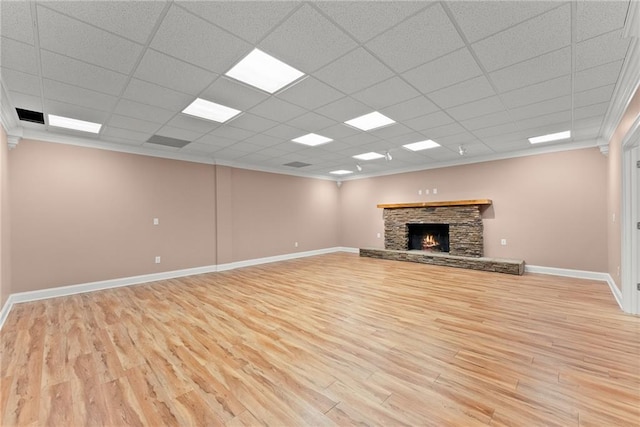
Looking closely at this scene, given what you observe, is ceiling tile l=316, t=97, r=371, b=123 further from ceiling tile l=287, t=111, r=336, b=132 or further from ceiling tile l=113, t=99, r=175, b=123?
ceiling tile l=113, t=99, r=175, b=123

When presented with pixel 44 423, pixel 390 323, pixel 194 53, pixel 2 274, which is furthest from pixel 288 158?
pixel 44 423

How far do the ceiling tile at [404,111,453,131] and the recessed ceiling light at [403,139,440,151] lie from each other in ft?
2.87

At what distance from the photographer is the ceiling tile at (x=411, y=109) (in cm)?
314

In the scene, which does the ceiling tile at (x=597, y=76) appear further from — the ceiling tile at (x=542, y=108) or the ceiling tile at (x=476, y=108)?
the ceiling tile at (x=476, y=108)

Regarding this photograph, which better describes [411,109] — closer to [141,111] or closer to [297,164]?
[141,111]

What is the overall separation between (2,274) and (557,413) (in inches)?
222

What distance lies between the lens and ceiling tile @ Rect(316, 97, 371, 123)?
311cm

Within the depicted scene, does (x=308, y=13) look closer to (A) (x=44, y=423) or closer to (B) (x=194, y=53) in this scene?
(B) (x=194, y=53)

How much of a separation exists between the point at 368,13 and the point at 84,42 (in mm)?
2114

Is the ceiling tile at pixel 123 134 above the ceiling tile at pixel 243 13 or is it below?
below

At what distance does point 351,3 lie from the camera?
1671 millimetres

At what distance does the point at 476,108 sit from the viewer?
10.9ft

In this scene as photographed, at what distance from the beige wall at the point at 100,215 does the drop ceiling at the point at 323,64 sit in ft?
1.90

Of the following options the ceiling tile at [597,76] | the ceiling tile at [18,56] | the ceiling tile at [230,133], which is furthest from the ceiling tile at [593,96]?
the ceiling tile at [18,56]
